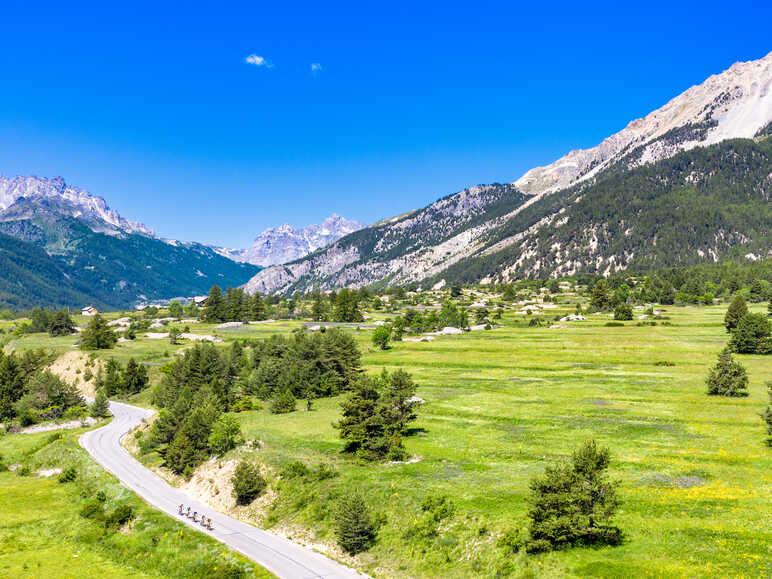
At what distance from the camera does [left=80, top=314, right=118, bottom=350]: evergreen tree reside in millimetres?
146500

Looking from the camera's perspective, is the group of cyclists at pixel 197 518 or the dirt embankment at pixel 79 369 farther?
the dirt embankment at pixel 79 369

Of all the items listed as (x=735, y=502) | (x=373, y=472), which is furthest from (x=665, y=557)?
(x=373, y=472)

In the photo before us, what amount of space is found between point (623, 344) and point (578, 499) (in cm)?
9028

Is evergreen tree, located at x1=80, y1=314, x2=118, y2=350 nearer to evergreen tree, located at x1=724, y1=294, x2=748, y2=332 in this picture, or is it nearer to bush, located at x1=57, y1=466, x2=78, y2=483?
bush, located at x1=57, y1=466, x2=78, y2=483

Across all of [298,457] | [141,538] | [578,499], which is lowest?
[141,538]

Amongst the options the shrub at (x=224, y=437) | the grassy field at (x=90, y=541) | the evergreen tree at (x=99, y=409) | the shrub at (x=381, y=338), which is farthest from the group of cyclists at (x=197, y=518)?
the shrub at (x=381, y=338)

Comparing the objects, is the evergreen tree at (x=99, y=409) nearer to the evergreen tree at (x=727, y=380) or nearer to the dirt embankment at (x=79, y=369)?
the dirt embankment at (x=79, y=369)

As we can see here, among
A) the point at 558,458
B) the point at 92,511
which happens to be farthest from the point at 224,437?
the point at 558,458

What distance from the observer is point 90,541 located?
49156 mm

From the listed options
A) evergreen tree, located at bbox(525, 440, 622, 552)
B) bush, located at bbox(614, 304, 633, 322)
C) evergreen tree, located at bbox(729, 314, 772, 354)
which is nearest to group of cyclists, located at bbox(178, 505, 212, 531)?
evergreen tree, located at bbox(525, 440, 622, 552)

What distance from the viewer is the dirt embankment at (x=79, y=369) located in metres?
127

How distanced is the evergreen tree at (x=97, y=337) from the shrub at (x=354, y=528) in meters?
137

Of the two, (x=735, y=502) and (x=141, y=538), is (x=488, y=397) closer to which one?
(x=735, y=502)

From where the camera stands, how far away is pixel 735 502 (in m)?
35.0
